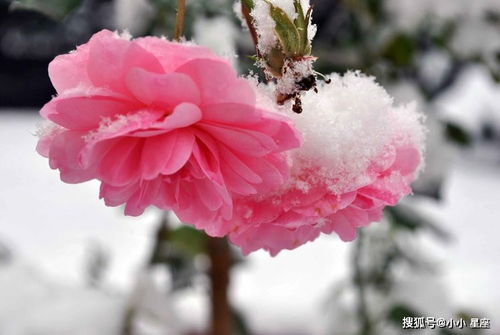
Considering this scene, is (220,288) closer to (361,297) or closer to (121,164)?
(361,297)

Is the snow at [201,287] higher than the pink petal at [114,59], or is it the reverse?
the snow at [201,287]

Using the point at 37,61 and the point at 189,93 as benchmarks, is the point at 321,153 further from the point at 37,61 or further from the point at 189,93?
the point at 37,61

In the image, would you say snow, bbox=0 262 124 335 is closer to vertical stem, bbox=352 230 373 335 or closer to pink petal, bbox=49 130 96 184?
vertical stem, bbox=352 230 373 335

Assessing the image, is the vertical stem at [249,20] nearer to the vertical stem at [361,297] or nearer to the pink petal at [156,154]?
the pink petal at [156,154]

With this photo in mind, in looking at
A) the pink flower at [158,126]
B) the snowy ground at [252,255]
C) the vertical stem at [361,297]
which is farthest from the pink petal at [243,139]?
the snowy ground at [252,255]

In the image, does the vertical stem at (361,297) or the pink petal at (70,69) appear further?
the vertical stem at (361,297)

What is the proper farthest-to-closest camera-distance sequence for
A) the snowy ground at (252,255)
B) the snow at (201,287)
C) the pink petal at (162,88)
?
the snowy ground at (252,255), the snow at (201,287), the pink petal at (162,88)

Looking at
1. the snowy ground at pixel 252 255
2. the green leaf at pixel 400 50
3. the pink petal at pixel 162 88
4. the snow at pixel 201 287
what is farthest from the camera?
the snowy ground at pixel 252 255

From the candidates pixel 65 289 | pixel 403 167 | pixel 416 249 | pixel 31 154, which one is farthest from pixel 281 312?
pixel 31 154
